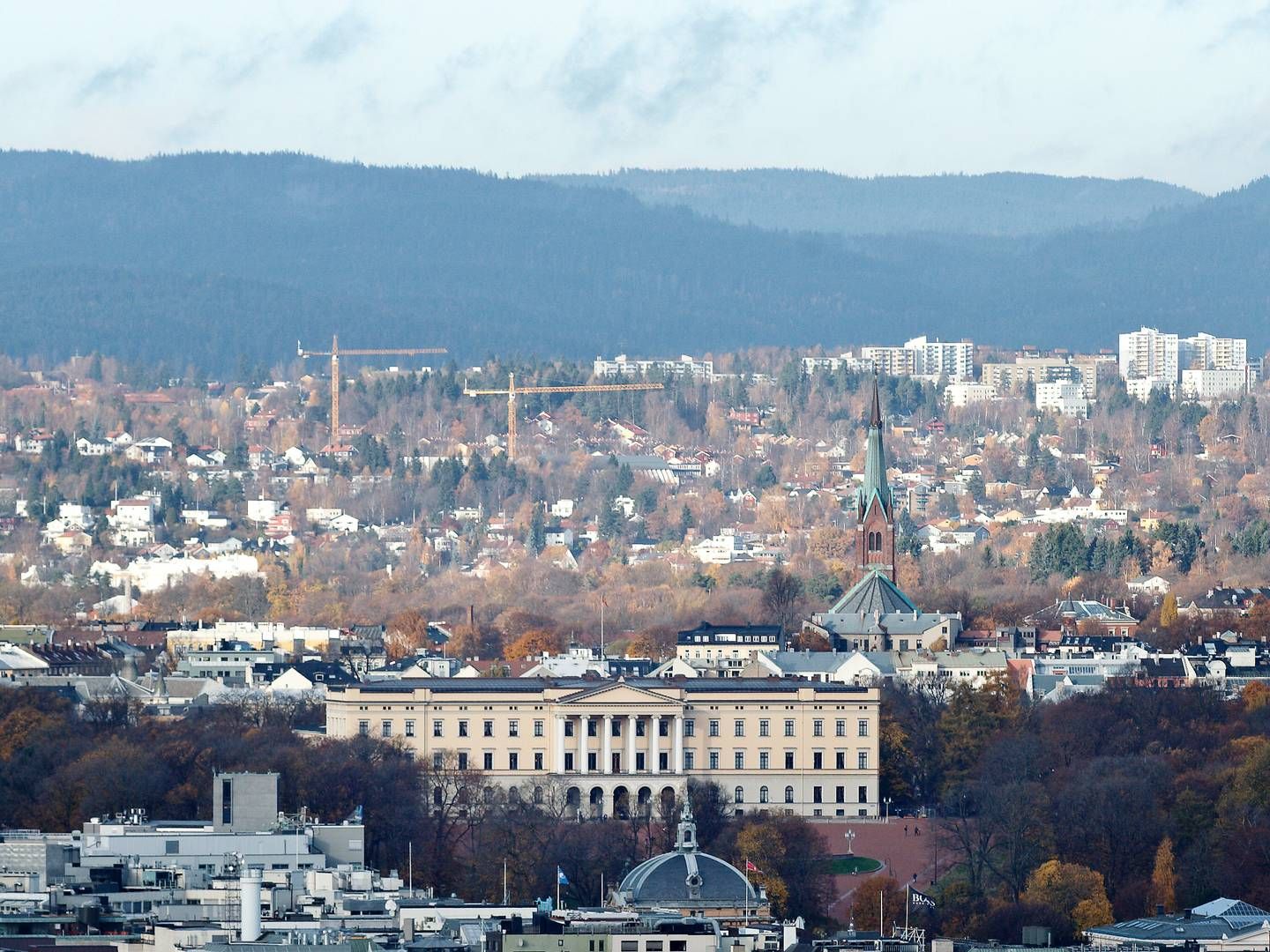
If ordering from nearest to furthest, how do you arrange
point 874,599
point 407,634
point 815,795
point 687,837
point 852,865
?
point 687,837 → point 852,865 → point 815,795 → point 874,599 → point 407,634

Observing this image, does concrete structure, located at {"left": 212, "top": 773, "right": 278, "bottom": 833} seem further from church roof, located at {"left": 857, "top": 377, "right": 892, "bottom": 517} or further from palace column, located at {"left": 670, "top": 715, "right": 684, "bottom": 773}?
church roof, located at {"left": 857, "top": 377, "right": 892, "bottom": 517}

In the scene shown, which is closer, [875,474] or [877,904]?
[877,904]

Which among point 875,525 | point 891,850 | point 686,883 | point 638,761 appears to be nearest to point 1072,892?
point 686,883

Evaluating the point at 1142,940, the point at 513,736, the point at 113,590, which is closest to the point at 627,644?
the point at 513,736

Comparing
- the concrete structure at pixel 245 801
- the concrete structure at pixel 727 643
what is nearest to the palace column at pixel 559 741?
the concrete structure at pixel 727 643

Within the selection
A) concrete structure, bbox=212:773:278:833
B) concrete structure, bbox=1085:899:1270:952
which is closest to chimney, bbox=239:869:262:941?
concrete structure, bbox=1085:899:1270:952

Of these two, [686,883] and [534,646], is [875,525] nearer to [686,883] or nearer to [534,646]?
[534,646]

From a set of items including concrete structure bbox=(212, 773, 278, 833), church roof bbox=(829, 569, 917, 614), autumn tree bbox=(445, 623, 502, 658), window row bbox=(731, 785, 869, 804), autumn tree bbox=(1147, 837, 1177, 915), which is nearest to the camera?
autumn tree bbox=(1147, 837, 1177, 915)

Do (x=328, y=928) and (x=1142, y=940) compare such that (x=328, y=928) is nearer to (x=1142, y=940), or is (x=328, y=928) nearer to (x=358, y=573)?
(x=1142, y=940)
